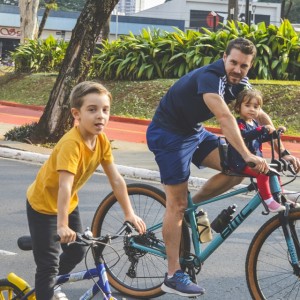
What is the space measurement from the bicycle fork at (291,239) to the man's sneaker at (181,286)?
64cm

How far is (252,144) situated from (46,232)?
1664mm

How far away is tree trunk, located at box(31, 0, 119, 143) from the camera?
13648 millimetres

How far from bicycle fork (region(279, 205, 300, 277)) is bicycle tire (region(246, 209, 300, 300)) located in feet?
0.09

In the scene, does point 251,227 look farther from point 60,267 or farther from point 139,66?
point 139,66

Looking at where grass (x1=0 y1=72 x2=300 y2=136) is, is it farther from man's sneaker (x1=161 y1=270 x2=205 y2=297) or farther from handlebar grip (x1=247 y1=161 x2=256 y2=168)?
handlebar grip (x1=247 y1=161 x2=256 y2=168)

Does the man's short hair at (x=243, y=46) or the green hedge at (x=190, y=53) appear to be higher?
the man's short hair at (x=243, y=46)

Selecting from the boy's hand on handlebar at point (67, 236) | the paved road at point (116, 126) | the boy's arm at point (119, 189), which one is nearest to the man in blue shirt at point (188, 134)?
the boy's arm at point (119, 189)

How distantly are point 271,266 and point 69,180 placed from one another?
1.54 metres

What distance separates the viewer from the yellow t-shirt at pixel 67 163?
15.0 ft

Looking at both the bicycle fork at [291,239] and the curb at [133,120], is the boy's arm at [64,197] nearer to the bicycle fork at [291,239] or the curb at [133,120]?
the bicycle fork at [291,239]

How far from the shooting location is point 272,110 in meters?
18.5

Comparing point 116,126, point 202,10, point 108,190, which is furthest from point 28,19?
point 202,10

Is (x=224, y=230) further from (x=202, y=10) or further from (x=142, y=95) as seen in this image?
(x=202, y=10)

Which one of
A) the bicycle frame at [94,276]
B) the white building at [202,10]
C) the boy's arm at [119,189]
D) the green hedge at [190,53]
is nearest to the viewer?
the bicycle frame at [94,276]
